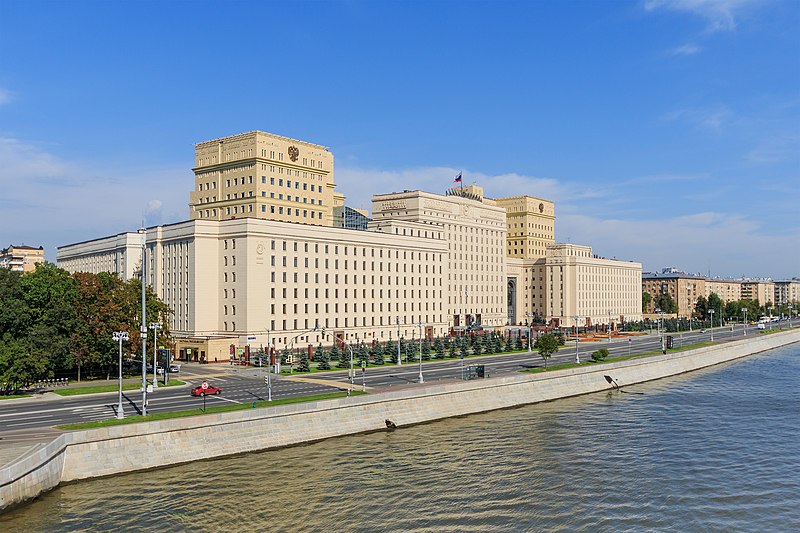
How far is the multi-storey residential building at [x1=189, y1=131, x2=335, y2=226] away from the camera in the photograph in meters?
130

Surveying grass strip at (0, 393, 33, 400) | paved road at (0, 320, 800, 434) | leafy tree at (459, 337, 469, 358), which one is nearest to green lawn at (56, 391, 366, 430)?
paved road at (0, 320, 800, 434)

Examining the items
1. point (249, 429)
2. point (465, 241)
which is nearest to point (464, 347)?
point (465, 241)

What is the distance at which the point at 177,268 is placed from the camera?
398 ft

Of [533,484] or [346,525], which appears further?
[533,484]

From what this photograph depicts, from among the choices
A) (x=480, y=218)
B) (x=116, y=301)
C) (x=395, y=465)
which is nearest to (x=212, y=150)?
(x=116, y=301)

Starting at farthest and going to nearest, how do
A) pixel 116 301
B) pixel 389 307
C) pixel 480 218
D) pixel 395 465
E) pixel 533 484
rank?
1. pixel 480 218
2. pixel 389 307
3. pixel 116 301
4. pixel 395 465
5. pixel 533 484

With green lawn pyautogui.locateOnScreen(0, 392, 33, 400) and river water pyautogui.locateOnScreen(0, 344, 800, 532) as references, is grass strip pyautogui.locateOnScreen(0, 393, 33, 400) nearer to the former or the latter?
green lawn pyautogui.locateOnScreen(0, 392, 33, 400)

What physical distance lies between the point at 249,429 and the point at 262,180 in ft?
269

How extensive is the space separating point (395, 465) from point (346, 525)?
1275 cm

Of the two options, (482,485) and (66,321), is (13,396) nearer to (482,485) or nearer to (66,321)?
(66,321)

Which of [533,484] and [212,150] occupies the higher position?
[212,150]

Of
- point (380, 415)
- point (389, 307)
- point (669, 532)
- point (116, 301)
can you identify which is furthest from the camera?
point (389, 307)

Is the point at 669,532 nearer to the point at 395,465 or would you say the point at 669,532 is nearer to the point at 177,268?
the point at 395,465

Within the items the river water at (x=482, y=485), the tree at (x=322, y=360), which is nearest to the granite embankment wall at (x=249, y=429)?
the river water at (x=482, y=485)
